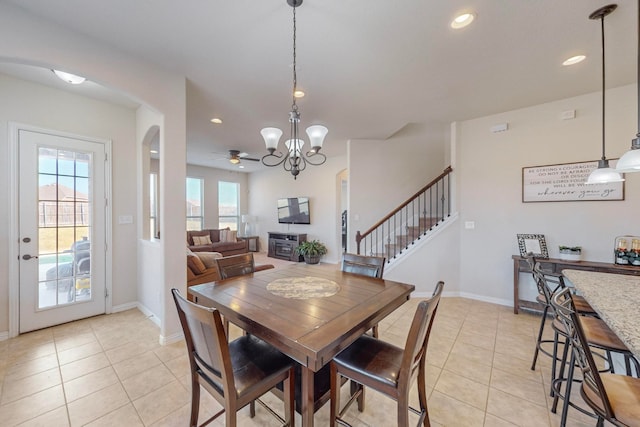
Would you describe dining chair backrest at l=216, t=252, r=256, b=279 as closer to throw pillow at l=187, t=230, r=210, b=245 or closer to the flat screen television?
the flat screen television

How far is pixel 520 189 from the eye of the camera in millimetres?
3561

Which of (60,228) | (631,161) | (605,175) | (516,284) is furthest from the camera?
(516,284)

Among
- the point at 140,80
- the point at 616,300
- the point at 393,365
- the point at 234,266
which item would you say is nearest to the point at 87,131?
the point at 140,80

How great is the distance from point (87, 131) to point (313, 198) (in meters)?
4.86

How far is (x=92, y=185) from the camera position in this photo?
323 cm

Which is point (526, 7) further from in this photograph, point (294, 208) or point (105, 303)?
point (294, 208)

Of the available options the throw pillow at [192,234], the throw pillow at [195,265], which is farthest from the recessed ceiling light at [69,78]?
the throw pillow at [192,234]

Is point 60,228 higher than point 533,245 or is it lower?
higher

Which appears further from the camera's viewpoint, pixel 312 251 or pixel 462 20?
pixel 312 251

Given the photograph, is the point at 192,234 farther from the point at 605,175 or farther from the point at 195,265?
the point at 605,175

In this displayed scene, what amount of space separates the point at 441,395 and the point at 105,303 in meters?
4.03

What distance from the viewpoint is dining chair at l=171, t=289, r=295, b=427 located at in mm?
1165

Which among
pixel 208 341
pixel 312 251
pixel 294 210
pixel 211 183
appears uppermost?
pixel 211 183

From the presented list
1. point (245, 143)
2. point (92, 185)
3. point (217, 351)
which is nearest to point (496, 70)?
point (217, 351)
